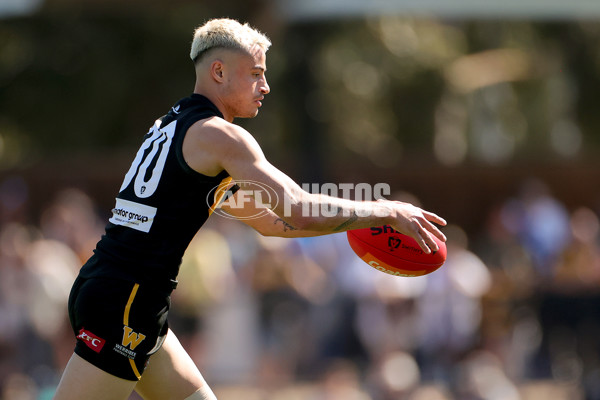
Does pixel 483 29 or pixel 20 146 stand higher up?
pixel 483 29

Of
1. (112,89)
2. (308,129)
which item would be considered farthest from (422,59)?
(308,129)

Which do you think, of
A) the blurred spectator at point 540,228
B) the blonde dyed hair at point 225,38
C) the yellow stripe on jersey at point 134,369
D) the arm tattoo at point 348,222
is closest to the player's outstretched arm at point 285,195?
the arm tattoo at point 348,222

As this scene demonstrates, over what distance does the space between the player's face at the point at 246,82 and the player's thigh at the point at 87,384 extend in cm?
144

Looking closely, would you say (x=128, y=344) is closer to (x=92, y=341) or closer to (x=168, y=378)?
(x=92, y=341)

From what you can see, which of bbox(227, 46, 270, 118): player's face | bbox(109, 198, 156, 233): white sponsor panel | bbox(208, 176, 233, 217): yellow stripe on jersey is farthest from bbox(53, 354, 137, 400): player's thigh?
bbox(227, 46, 270, 118): player's face

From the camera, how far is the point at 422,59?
2589cm

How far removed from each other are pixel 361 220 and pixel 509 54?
2500 centimetres

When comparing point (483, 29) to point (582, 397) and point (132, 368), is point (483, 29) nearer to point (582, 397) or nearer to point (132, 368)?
point (582, 397)

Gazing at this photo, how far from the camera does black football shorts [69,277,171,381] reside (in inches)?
181

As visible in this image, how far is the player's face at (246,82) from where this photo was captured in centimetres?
482

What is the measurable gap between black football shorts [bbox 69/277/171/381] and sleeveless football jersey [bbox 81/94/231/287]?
0.22 ft

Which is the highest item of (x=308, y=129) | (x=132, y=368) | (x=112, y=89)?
(x=112, y=89)

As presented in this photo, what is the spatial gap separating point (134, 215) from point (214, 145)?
0.56 metres

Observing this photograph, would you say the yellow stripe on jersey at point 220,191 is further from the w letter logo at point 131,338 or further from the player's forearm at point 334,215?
the w letter logo at point 131,338
